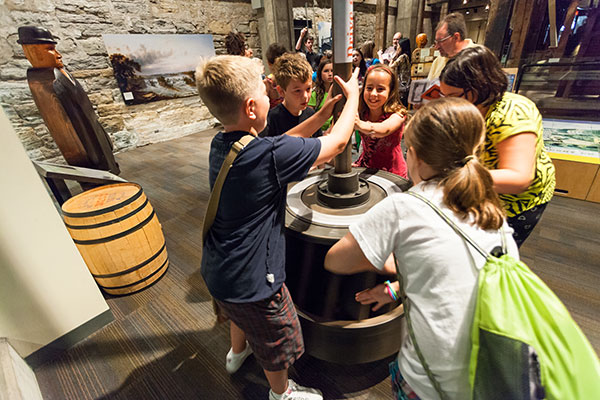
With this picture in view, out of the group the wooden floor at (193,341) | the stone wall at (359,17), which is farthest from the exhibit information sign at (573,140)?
the stone wall at (359,17)

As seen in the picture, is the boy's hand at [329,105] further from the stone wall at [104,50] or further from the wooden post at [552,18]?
the stone wall at [104,50]

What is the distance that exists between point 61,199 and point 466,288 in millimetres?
3143

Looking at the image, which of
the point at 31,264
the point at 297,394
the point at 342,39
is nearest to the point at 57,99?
the point at 31,264

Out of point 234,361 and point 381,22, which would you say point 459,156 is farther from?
point 381,22

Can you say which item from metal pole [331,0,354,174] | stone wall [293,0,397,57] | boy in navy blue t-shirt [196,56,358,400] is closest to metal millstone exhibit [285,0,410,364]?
metal pole [331,0,354,174]

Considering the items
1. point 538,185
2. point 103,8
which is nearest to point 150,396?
point 538,185

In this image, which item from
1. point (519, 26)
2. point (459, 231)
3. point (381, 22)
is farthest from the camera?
point (381, 22)

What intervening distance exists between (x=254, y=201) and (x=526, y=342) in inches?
32.6

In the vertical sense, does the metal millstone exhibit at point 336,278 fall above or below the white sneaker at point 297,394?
above

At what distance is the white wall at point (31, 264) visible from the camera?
1539 mm

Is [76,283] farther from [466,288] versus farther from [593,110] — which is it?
[593,110]

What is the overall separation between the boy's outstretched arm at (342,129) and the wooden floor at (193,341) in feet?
4.29

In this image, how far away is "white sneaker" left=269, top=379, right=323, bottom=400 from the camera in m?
1.38

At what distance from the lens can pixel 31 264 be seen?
5.46 feet
